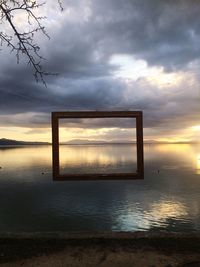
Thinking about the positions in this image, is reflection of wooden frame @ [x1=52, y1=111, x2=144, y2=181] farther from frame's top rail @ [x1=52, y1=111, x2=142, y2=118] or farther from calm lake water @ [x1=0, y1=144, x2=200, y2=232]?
calm lake water @ [x1=0, y1=144, x2=200, y2=232]

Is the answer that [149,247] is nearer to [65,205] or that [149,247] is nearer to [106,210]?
[106,210]

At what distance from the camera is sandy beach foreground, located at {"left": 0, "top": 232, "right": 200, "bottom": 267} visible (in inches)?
346

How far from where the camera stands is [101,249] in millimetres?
9594

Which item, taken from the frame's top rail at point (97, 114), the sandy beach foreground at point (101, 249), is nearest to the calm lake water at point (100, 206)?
the sandy beach foreground at point (101, 249)

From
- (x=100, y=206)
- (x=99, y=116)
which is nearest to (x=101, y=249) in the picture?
(x=99, y=116)

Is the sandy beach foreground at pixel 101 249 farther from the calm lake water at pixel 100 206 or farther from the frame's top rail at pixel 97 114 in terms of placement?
the calm lake water at pixel 100 206

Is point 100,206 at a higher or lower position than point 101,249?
lower

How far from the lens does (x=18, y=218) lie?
137 ft

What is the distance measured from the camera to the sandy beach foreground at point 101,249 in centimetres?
880

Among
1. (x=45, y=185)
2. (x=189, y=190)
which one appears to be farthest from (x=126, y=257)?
(x=45, y=185)

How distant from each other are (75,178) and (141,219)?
3251 centimetres

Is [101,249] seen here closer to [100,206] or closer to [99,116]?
[99,116]

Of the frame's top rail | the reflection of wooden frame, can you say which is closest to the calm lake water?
the reflection of wooden frame

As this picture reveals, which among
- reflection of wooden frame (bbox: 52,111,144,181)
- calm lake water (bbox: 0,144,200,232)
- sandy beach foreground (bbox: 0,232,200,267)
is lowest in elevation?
calm lake water (bbox: 0,144,200,232)
